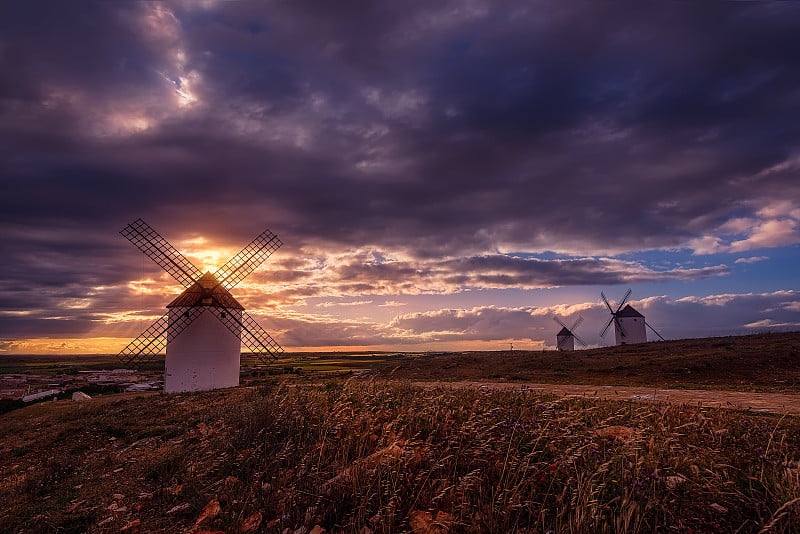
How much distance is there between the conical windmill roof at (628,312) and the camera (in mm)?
72812

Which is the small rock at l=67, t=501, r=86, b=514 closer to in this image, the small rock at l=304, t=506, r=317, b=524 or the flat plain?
the flat plain

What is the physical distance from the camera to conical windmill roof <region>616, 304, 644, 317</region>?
72812mm

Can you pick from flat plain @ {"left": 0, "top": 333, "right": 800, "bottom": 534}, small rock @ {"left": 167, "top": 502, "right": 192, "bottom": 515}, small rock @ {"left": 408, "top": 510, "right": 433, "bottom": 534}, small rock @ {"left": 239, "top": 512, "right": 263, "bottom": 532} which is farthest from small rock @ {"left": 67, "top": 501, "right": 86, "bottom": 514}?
small rock @ {"left": 408, "top": 510, "right": 433, "bottom": 534}

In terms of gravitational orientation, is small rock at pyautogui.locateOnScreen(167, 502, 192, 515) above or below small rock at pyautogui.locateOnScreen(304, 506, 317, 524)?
below

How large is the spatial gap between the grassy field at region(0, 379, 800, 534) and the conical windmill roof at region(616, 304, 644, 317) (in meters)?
72.1

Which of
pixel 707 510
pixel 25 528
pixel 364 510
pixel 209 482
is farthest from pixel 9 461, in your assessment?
pixel 707 510

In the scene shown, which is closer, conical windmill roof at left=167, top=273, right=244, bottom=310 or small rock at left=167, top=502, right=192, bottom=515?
small rock at left=167, top=502, right=192, bottom=515

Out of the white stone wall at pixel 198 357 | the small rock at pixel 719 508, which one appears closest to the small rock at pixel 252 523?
the small rock at pixel 719 508

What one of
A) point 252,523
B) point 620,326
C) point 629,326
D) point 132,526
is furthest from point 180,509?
point 629,326

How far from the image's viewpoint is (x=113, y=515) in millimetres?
7637

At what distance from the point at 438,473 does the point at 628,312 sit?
7766 cm

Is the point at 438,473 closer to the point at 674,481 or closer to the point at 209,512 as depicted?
the point at 674,481

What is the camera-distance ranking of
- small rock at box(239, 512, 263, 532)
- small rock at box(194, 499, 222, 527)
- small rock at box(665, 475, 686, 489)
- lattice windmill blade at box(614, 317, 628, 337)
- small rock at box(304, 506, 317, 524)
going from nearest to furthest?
→ small rock at box(665, 475, 686, 489) < small rock at box(304, 506, 317, 524) < small rock at box(239, 512, 263, 532) < small rock at box(194, 499, 222, 527) < lattice windmill blade at box(614, 317, 628, 337)

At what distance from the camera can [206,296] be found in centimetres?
2883
